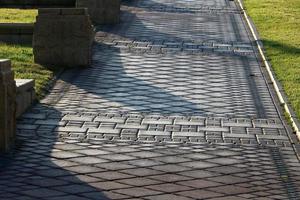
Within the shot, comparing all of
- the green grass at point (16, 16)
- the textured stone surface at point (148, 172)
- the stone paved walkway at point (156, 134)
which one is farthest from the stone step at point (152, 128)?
the green grass at point (16, 16)

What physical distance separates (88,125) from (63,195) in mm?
2437

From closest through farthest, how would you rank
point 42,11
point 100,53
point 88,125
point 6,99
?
1. point 6,99
2. point 88,125
3. point 42,11
4. point 100,53

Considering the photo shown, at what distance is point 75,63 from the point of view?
1224cm

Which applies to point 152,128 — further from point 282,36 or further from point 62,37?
point 282,36

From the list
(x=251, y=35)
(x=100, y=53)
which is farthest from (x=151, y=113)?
(x=251, y=35)

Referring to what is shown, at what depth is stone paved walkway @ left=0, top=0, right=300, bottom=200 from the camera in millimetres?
6543

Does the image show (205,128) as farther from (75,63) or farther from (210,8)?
(210,8)

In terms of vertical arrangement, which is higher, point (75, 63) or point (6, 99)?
point (6, 99)

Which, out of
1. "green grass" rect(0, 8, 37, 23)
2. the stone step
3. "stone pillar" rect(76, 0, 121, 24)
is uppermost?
the stone step

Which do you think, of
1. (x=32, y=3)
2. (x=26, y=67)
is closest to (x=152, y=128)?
(x=26, y=67)

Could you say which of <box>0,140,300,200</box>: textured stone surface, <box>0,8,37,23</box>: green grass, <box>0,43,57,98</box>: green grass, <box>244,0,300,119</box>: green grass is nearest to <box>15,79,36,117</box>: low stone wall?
<box>0,43,57,98</box>: green grass

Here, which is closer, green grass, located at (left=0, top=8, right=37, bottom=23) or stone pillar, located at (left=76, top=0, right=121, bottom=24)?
green grass, located at (left=0, top=8, right=37, bottom=23)

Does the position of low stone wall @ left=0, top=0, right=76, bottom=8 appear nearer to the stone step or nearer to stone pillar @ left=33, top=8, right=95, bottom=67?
stone pillar @ left=33, top=8, right=95, bottom=67

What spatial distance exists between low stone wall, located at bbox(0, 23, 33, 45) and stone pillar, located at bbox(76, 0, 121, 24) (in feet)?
11.2
